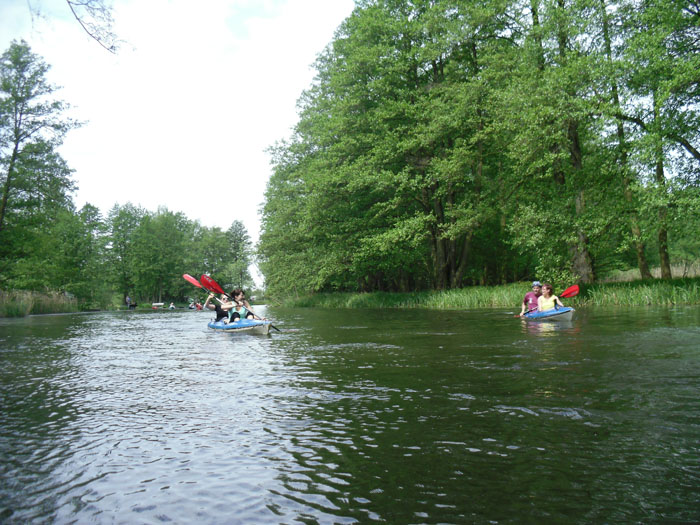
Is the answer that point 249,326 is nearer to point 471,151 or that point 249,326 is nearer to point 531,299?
point 531,299

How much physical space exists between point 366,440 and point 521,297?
20839 mm

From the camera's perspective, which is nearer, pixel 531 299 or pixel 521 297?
pixel 531 299

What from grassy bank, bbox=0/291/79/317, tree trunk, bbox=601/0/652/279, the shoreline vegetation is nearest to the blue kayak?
the shoreline vegetation

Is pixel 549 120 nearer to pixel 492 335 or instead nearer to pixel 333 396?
pixel 492 335

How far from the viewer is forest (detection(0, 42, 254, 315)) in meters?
34.1

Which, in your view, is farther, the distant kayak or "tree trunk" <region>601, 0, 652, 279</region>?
"tree trunk" <region>601, 0, 652, 279</region>

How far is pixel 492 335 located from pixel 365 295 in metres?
22.9

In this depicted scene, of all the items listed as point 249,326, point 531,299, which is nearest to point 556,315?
point 531,299

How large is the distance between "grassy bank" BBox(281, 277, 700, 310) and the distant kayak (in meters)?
6.59

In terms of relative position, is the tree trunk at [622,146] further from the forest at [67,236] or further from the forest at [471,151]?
the forest at [67,236]

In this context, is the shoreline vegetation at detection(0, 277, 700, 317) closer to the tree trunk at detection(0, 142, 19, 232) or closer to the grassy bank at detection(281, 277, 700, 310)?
the grassy bank at detection(281, 277, 700, 310)

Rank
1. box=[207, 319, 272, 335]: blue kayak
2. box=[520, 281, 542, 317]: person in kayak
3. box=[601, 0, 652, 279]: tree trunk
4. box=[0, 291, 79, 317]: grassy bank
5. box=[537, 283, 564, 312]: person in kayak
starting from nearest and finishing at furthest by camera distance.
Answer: box=[207, 319, 272, 335]: blue kayak < box=[537, 283, 564, 312]: person in kayak < box=[520, 281, 542, 317]: person in kayak < box=[601, 0, 652, 279]: tree trunk < box=[0, 291, 79, 317]: grassy bank

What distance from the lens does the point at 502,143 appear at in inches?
1060

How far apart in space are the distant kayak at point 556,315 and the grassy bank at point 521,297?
21.6 feet
